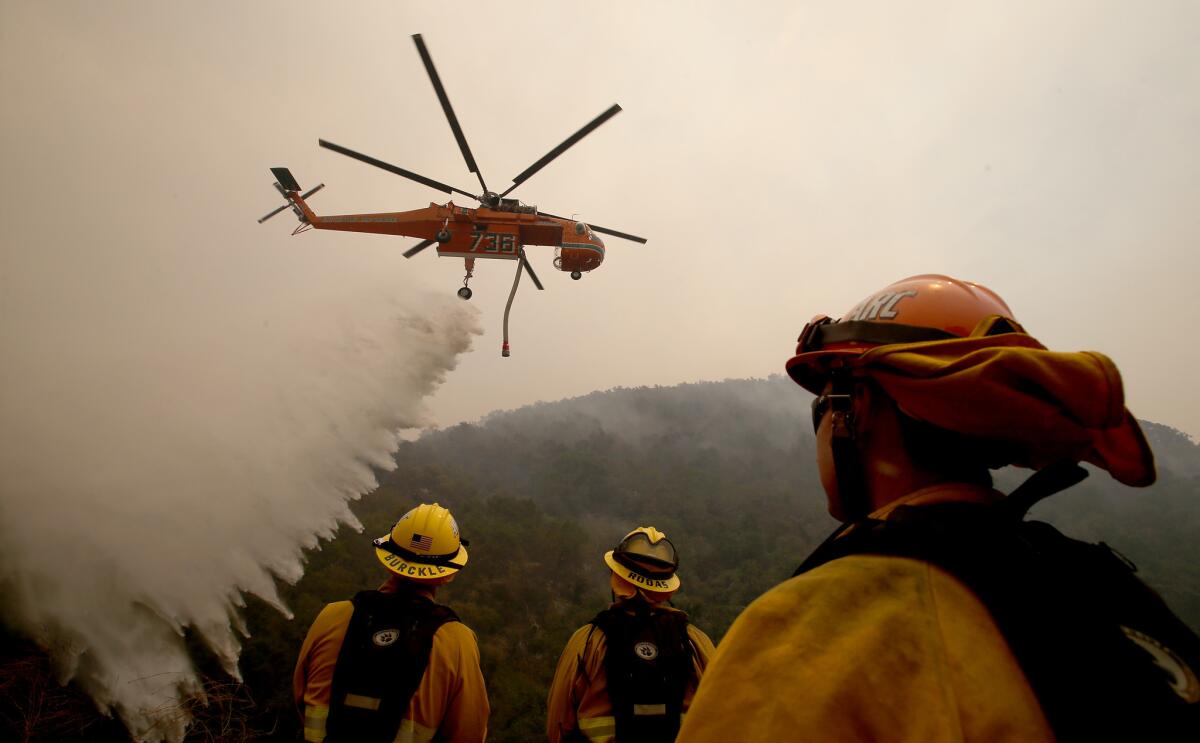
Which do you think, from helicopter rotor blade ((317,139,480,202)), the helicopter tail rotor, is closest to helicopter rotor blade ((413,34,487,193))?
helicopter rotor blade ((317,139,480,202))

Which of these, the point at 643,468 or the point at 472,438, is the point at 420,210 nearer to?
the point at 643,468

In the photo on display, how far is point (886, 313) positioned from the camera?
202 cm

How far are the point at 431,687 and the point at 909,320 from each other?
4293 millimetres

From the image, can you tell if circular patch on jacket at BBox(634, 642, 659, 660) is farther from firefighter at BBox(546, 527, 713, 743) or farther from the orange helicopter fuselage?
the orange helicopter fuselage

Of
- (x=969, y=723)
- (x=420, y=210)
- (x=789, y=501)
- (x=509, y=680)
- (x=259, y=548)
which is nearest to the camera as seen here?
(x=969, y=723)

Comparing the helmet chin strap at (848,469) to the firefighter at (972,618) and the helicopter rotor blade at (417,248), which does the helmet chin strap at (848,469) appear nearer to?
the firefighter at (972,618)

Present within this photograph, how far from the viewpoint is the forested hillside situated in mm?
28125

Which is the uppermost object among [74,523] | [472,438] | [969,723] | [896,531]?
[896,531]

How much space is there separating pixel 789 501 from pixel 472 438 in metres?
58.1

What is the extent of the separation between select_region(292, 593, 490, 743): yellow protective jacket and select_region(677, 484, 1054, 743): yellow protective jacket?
3687mm

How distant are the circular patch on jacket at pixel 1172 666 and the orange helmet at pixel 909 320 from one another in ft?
2.89

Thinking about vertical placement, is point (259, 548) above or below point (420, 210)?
below

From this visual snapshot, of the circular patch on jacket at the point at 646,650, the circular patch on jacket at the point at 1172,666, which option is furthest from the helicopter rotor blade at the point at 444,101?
the circular patch on jacket at the point at 1172,666

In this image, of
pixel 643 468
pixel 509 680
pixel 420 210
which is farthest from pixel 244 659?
pixel 643 468
